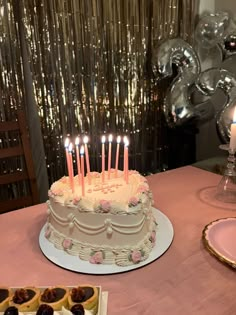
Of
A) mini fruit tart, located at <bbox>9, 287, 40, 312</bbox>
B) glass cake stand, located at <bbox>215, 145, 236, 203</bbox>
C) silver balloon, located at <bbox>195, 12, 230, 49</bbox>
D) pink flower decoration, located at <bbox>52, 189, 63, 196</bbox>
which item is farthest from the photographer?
silver balloon, located at <bbox>195, 12, 230, 49</bbox>

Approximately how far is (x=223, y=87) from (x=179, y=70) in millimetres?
283

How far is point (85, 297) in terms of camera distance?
2.43ft

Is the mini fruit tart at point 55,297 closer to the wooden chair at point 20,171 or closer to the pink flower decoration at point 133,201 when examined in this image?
the pink flower decoration at point 133,201

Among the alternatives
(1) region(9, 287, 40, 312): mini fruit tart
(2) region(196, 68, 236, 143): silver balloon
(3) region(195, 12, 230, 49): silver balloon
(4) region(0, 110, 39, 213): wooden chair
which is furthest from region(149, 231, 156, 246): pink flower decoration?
(3) region(195, 12, 230, 49): silver balloon

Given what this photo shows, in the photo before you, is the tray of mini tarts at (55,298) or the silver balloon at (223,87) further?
the silver balloon at (223,87)

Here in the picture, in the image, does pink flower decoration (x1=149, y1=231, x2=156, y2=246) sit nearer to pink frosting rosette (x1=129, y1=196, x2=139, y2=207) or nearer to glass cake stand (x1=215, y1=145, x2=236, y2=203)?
pink frosting rosette (x1=129, y1=196, x2=139, y2=207)

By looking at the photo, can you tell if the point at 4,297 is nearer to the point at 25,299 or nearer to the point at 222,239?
the point at 25,299

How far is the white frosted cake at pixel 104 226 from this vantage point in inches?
36.5

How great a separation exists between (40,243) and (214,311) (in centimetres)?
55

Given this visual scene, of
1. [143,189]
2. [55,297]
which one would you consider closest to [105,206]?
[143,189]

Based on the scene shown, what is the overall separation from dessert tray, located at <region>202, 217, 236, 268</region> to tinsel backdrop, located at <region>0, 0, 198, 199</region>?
116cm

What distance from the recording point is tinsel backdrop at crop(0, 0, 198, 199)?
1714 mm

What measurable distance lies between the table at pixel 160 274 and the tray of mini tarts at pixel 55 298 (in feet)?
0.19

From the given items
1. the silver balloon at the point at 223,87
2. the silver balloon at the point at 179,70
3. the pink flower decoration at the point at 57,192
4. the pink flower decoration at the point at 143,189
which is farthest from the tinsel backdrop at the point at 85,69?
the pink flower decoration at the point at 143,189
